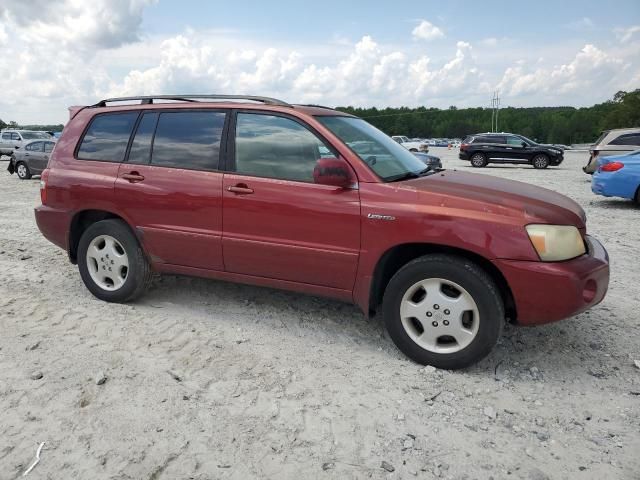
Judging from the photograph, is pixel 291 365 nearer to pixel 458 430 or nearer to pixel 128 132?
pixel 458 430

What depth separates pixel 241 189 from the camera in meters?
3.98

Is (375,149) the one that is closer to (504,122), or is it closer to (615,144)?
(615,144)

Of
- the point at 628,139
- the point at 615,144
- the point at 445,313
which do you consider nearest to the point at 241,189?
the point at 445,313

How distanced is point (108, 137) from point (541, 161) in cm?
2367

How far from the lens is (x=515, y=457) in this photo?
2619 mm

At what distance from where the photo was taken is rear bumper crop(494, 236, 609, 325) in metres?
3.21

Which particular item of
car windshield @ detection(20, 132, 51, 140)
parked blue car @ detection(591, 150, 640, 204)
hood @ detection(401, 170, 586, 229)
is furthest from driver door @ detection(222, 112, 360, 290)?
car windshield @ detection(20, 132, 51, 140)

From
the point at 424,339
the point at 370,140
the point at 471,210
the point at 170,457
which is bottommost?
the point at 170,457

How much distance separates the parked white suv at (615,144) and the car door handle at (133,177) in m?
13.7

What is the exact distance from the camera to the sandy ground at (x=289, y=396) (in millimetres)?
2562

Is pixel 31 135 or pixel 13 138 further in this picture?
pixel 13 138

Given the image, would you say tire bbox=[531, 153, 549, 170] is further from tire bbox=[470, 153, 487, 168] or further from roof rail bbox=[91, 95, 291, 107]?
roof rail bbox=[91, 95, 291, 107]

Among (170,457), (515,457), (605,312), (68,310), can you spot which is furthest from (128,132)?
(605,312)

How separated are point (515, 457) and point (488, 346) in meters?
0.85
